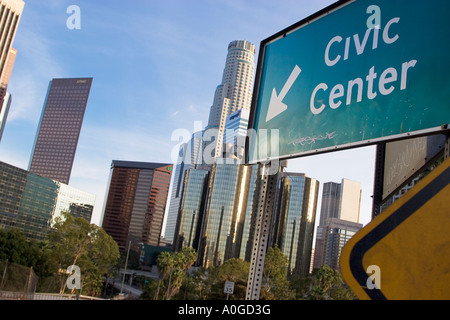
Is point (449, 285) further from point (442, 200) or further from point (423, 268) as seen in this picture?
point (442, 200)

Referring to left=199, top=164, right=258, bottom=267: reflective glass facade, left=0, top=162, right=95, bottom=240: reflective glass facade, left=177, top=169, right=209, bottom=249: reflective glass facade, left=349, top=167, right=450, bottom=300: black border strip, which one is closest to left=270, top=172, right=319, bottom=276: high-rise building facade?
left=199, top=164, right=258, bottom=267: reflective glass facade

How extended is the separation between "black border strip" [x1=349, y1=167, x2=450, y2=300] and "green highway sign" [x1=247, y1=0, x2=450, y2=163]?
141 centimetres

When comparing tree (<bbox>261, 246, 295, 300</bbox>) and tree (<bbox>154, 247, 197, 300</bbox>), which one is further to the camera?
tree (<bbox>154, 247, 197, 300</bbox>)

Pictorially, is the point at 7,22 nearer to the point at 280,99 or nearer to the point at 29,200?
the point at 29,200

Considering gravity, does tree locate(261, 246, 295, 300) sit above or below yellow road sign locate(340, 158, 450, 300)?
below

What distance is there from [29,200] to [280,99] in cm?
14031

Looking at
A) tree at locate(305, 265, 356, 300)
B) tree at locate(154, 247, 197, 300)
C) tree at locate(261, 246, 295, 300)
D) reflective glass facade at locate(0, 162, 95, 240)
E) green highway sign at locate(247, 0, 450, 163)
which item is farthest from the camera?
reflective glass facade at locate(0, 162, 95, 240)

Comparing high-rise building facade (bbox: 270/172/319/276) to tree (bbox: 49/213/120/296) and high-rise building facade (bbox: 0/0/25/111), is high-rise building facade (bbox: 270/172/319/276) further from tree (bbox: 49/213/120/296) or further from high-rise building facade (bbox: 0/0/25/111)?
high-rise building facade (bbox: 0/0/25/111)

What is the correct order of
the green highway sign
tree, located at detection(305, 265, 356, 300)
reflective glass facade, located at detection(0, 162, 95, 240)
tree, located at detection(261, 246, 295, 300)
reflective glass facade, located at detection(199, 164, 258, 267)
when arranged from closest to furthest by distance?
the green highway sign → tree, located at detection(261, 246, 295, 300) → tree, located at detection(305, 265, 356, 300) → reflective glass facade, located at detection(0, 162, 95, 240) → reflective glass facade, located at detection(199, 164, 258, 267)

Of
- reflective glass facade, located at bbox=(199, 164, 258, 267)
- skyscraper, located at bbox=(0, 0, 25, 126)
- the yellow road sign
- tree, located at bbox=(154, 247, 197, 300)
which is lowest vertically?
tree, located at bbox=(154, 247, 197, 300)

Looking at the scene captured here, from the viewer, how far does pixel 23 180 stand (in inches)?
4931

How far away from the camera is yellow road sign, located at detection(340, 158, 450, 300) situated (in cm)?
151

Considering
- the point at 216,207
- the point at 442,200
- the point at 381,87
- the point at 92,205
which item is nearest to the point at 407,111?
the point at 381,87

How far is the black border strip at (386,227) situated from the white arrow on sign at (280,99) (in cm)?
277
